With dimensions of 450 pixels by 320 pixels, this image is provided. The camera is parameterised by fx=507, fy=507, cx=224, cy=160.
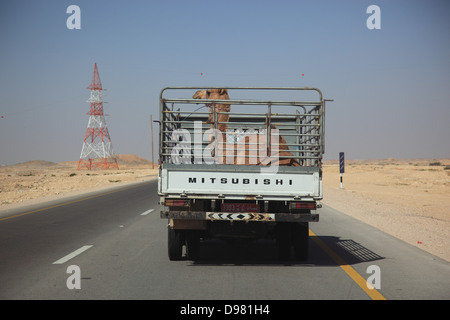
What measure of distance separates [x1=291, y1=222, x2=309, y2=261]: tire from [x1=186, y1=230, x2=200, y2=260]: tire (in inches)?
60.2

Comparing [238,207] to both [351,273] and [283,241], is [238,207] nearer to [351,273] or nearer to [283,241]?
[283,241]

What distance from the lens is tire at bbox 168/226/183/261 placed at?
799 centimetres

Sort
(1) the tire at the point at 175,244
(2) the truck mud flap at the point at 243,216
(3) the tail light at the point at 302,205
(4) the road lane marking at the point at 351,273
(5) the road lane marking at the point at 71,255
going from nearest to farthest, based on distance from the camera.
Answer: (4) the road lane marking at the point at 351,273 < (2) the truck mud flap at the point at 243,216 < (3) the tail light at the point at 302,205 < (1) the tire at the point at 175,244 < (5) the road lane marking at the point at 71,255

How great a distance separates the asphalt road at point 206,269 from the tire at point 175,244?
0.12 metres

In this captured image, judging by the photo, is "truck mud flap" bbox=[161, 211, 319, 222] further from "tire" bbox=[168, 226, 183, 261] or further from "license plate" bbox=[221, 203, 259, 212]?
"tire" bbox=[168, 226, 183, 261]

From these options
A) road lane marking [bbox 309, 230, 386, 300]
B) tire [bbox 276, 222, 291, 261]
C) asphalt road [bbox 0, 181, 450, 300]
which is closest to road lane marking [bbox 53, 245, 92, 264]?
asphalt road [bbox 0, 181, 450, 300]

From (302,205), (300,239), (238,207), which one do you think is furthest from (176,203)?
(300,239)

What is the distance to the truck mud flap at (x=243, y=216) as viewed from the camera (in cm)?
732

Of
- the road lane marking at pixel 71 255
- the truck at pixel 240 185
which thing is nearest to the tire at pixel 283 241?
the truck at pixel 240 185

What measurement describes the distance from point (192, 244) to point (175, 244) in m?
0.27

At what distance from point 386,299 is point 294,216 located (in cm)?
184

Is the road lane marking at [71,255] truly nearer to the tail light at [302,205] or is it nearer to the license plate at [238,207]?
the license plate at [238,207]

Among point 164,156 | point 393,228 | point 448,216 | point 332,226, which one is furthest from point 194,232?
point 448,216
